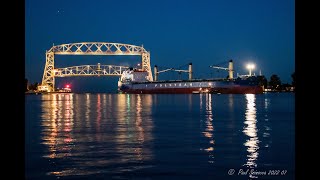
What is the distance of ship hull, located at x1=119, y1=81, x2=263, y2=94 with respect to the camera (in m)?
128

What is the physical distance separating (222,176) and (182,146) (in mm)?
5412

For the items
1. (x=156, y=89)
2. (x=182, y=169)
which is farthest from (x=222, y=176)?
(x=156, y=89)

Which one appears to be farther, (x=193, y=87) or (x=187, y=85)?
(x=187, y=85)

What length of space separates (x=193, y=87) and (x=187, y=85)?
2116 mm

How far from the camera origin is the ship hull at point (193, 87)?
419 ft

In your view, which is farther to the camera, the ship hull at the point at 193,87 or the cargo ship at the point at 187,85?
the ship hull at the point at 193,87

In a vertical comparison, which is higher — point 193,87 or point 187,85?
point 187,85

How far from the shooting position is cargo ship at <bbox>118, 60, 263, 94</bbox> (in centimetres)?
12700

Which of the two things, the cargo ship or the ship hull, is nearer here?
the cargo ship

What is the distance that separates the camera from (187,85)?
462 feet

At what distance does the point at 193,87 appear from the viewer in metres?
140

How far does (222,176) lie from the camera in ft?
28.2
